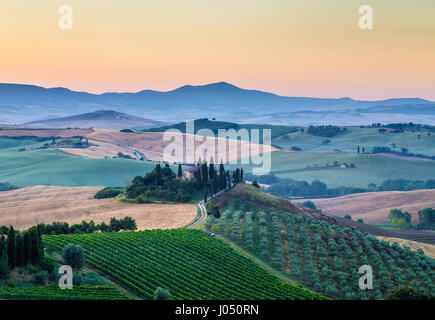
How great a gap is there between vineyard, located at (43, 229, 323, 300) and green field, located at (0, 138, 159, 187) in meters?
84.4

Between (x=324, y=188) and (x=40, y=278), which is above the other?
(x=40, y=278)

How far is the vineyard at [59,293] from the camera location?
35250 mm

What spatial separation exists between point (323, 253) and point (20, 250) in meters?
35.5

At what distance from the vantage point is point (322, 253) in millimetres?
64125

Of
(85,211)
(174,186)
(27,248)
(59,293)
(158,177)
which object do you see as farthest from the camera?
(158,177)

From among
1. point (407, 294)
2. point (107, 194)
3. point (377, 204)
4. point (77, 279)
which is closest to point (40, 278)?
point (77, 279)

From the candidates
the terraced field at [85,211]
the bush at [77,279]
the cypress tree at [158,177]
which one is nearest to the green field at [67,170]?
the terraced field at [85,211]

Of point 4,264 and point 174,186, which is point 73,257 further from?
point 174,186

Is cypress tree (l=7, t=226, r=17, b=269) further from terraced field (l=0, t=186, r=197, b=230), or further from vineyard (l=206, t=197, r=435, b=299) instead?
terraced field (l=0, t=186, r=197, b=230)

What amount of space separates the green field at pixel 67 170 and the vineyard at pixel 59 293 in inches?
3994

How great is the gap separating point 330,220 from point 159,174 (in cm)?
3185

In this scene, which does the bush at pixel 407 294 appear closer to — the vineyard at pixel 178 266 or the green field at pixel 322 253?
the green field at pixel 322 253
